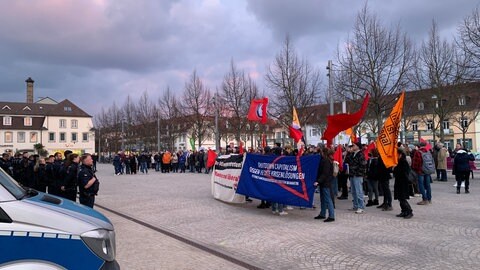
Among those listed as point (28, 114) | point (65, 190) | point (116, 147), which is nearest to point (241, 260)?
point (65, 190)

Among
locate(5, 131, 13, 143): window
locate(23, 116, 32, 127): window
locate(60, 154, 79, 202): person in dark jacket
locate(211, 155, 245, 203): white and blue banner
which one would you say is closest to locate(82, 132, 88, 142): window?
locate(23, 116, 32, 127): window

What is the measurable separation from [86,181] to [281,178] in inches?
192

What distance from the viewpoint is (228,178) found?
13242mm

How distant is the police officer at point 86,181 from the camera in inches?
336

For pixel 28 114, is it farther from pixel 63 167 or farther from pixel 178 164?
pixel 63 167

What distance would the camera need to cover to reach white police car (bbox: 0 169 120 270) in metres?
3.09

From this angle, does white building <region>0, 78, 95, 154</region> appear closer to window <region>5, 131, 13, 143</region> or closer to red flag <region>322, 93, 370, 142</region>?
window <region>5, 131, 13, 143</region>

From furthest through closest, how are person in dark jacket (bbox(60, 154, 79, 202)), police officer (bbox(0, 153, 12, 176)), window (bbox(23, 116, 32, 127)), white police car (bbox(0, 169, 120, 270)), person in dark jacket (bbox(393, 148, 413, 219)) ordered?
window (bbox(23, 116, 32, 127))
police officer (bbox(0, 153, 12, 176))
person in dark jacket (bbox(393, 148, 413, 219))
person in dark jacket (bbox(60, 154, 79, 202))
white police car (bbox(0, 169, 120, 270))

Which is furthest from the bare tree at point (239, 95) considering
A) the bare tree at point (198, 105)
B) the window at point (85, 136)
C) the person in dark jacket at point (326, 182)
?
the window at point (85, 136)

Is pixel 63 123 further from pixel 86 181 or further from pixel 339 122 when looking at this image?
pixel 339 122

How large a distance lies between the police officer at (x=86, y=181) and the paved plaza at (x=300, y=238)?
1.13 meters

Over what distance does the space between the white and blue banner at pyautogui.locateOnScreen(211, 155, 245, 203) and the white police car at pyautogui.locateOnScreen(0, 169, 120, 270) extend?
29.6 feet

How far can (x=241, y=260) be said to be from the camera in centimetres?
667

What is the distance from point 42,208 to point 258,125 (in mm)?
43461
